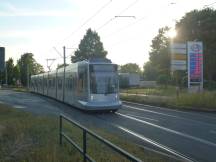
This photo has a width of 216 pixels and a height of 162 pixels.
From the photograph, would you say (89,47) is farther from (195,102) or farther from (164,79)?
(195,102)

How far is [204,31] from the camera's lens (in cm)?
7294

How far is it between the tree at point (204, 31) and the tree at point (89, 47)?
154 ft

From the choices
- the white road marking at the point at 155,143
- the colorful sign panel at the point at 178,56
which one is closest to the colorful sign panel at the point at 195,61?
the colorful sign panel at the point at 178,56

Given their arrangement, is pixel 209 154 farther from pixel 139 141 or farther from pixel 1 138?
pixel 1 138

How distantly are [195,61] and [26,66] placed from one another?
98.4m

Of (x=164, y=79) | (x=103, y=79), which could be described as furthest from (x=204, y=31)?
(x=103, y=79)

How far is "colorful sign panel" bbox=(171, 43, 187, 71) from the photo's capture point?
36.9 m

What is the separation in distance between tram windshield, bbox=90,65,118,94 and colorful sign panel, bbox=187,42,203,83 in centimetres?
1138

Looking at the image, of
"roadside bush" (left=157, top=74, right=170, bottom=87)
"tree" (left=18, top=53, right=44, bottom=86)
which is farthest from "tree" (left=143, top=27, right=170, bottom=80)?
"tree" (left=18, top=53, right=44, bottom=86)

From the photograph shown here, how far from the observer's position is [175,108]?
1206 inches

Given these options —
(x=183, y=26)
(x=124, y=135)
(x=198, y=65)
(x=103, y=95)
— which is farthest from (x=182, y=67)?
(x=183, y=26)

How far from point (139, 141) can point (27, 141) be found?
12.2 ft

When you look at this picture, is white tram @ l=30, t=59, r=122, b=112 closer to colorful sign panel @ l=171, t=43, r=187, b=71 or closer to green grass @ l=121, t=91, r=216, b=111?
green grass @ l=121, t=91, r=216, b=111

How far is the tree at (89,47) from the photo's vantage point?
4747 inches
